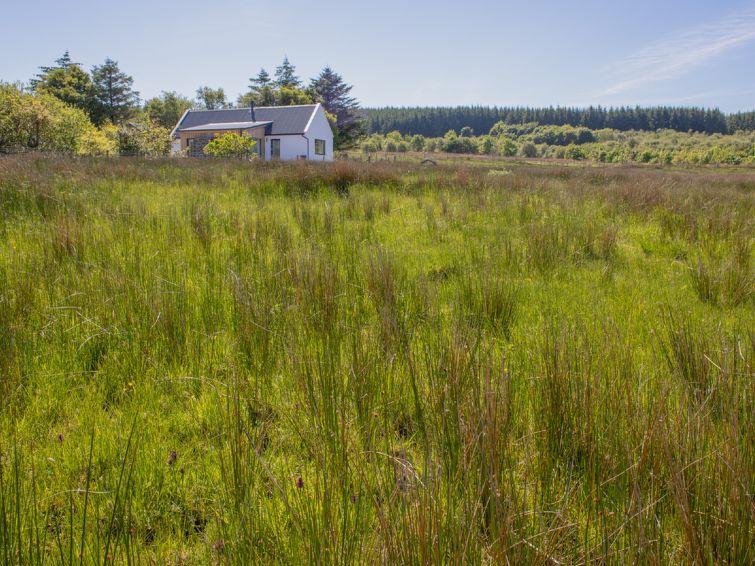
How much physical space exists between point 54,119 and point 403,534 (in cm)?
2717

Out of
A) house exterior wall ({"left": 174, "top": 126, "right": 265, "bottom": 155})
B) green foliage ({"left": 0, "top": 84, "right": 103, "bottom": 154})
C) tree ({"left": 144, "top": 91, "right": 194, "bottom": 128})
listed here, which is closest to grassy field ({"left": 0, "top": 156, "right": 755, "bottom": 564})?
green foliage ({"left": 0, "top": 84, "right": 103, "bottom": 154})

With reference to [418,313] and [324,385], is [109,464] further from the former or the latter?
[418,313]

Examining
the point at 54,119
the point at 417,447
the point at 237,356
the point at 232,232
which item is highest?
the point at 54,119

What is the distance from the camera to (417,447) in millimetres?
1527

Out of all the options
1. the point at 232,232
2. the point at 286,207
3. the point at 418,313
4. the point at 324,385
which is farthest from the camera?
the point at 286,207

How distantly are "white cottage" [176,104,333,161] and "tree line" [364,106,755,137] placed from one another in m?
90.3

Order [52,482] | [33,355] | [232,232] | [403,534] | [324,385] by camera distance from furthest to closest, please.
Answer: [232,232] → [33,355] → [324,385] → [52,482] → [403,534]

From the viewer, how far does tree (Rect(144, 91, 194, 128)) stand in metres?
56.7

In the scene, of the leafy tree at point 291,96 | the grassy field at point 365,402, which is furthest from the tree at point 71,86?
the grassy field at point 365,402

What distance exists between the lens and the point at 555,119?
14088 cm

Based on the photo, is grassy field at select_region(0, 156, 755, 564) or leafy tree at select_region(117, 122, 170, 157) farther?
leafy tree at select_region(117, 122, 170, 157)

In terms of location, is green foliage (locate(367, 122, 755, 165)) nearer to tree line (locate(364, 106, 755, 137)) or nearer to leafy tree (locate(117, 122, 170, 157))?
tree line (locate(364, 106, 755, 137))

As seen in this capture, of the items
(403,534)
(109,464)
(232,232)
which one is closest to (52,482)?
(109,464)

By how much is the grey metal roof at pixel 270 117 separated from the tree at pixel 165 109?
71.3 ft
